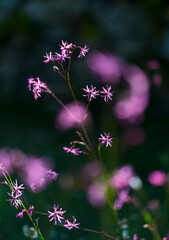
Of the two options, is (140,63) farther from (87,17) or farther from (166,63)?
(87,17)

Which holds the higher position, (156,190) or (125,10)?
(125,10)

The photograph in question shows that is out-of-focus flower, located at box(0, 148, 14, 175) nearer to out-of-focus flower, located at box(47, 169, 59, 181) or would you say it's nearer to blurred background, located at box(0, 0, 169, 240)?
out-of-focus flower, located at box(47, 169, 59, 181)

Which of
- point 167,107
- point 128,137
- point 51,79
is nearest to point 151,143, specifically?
point 128,137

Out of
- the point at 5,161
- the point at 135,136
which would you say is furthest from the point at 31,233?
the point at 135,136

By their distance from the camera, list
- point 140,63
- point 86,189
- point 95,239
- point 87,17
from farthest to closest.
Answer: point 87,17, point 140,63, point 86,189, point 95,239

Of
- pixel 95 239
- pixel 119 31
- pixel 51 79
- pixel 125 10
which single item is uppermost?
pixel 125 10

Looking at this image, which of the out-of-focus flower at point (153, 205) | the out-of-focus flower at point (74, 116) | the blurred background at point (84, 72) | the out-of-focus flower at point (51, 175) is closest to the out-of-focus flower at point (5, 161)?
the out-of-focus flower at point (51, 175)

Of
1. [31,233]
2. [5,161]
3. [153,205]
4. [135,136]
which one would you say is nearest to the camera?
[5,161]

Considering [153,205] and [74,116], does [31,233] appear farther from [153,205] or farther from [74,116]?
[153,205]

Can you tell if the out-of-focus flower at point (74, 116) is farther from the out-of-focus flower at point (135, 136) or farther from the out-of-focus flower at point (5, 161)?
the out-of-focus flower at point (135, 136)

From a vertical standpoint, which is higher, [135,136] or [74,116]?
[74,116]

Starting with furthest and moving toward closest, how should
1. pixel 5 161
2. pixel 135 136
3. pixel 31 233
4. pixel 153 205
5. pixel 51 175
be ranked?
pixel 135 136 < pixel 153 205 < pixel 31 233 < pixel 5 161 < pixel 51 175
